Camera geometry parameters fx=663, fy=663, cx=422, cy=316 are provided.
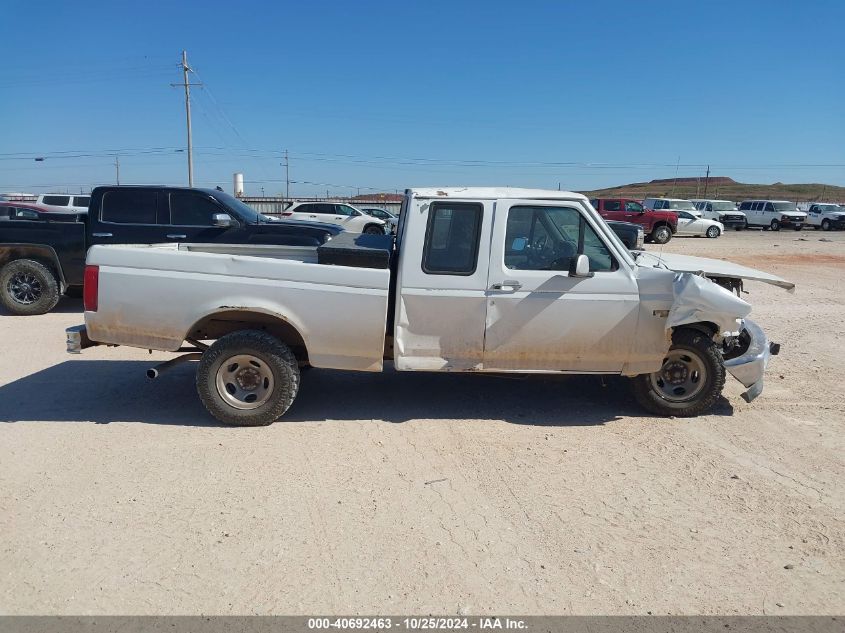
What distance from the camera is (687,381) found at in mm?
5648

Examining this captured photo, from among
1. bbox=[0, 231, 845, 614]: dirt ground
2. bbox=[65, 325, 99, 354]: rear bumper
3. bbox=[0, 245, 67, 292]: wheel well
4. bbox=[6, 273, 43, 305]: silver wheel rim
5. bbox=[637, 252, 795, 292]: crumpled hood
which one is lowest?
bbox=[0, 231, 845, 614]: dirt ground

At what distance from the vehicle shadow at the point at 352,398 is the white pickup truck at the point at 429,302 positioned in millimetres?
536

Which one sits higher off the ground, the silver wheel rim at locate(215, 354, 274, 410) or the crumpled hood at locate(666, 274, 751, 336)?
the crumpled hood at locate(666, 274, 751, 336)

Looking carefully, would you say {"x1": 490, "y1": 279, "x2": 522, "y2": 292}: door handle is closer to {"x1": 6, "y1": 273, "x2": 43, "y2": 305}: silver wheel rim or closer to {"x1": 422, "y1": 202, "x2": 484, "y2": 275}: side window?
{"x1": 422, "y1": 202, "x2": 484, "y2": 275}: side window

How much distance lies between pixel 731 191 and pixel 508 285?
349 ft

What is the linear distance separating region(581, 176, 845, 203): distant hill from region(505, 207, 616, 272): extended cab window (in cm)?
7115

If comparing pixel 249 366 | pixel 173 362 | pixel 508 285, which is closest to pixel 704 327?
pixel 508 285

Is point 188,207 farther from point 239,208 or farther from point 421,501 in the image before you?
point 421,501

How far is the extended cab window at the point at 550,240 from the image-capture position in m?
5.27

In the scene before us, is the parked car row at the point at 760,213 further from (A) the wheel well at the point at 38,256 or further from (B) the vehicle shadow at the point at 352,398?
(B) the vehicle shadow at the point at 352,398

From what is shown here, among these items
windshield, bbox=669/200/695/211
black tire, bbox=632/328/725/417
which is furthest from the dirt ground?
windshield, bbox=669/200/695/211

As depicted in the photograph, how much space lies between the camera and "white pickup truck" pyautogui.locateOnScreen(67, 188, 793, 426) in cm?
516

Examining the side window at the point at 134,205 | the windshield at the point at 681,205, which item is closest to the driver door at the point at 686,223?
the windshield at the point at 681,205

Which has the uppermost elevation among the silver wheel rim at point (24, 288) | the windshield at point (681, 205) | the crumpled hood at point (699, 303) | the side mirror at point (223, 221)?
the windshield at point (681, 205)
